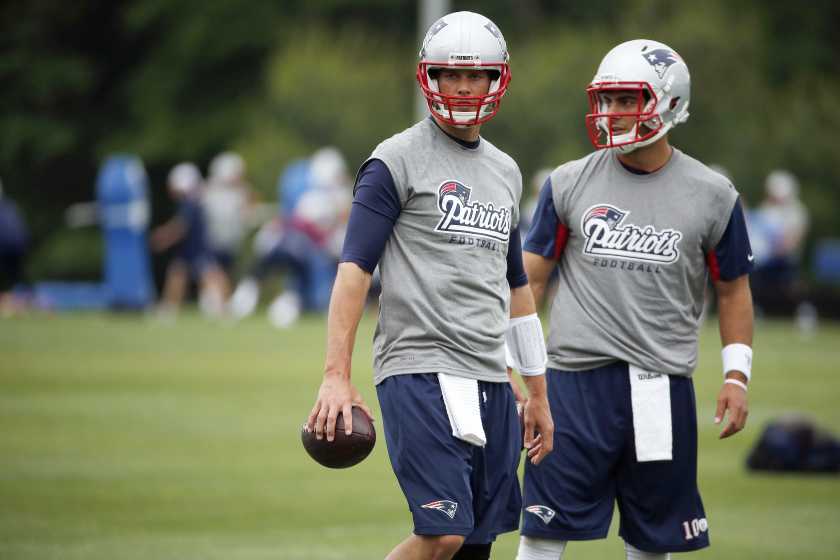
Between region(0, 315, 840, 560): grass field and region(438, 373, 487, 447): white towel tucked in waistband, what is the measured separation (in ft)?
10.1

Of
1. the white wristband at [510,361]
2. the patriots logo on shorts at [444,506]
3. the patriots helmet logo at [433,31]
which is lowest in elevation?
the patriots logo on shorts at [444,506]

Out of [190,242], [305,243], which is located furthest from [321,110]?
[190,242]

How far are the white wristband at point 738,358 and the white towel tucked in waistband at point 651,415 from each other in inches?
12.5

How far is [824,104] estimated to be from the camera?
33906mm

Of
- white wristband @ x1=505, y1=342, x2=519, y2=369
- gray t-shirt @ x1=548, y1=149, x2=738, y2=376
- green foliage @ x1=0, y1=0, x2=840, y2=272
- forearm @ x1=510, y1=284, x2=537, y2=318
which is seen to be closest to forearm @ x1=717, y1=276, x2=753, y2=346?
gray t-shirt @ x1=548, y1=149, x2=738, y2=376

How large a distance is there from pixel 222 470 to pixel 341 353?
617 centimetres

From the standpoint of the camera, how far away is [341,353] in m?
5.15

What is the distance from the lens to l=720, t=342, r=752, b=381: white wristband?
6129 millimetres

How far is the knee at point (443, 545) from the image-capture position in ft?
16.9

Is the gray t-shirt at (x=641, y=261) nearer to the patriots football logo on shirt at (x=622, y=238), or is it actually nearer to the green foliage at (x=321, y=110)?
the patriots football logo on shirt at (x=622, y=238)

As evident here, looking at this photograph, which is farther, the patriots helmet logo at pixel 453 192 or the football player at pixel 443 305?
the patriots helmet logo at pixel 453 192

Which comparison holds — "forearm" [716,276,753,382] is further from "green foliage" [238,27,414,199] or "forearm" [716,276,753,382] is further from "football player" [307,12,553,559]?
"green foliage" [238,27,414,199]

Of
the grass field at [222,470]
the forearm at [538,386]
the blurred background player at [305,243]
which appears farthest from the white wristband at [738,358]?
the blurred background player at [305,243]

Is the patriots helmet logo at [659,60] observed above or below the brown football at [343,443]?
above
